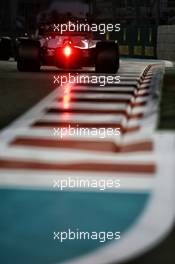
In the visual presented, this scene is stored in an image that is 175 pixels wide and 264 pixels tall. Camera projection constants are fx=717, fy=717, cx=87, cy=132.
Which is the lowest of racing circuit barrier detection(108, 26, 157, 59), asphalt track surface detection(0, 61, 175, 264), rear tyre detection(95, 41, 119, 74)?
racing circuit barrier detection(108, 26, 157, 59)

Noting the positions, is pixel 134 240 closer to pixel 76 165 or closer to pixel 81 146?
pixel 76 165

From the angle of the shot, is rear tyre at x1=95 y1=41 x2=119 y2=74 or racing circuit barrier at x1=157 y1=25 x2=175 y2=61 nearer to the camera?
rear tyre at x1=95 y1=41 x2=119 y2=74

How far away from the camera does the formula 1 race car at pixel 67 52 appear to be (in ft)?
57.4

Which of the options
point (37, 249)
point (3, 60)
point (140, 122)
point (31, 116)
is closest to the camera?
point (37, 249)

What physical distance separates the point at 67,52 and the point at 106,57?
983mm

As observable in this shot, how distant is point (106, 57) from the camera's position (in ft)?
57.3

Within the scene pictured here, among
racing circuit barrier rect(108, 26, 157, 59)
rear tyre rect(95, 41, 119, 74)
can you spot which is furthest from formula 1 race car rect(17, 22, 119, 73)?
racing circuit barrier rect(108, 26, 157, 59)

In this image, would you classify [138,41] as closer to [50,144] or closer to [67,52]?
[67,52]

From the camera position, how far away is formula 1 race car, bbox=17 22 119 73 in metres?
17.5

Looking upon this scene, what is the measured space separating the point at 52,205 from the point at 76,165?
137 centimetres

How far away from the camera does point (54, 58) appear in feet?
57.8

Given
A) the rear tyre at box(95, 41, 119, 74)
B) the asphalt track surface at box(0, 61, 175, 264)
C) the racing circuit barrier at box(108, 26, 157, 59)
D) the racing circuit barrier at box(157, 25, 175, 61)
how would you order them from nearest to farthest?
the asphalt track surface at box(0, 61, 175, 264) < the rear tyre at box(95, 41, 119, 74) < the racing circuit barrier at box(157, 25, 175, 61) < the racing circuit barrier at box(108, 26, 157, 59)

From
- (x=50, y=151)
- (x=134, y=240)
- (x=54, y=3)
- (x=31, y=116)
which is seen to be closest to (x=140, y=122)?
(x=31, y=116)

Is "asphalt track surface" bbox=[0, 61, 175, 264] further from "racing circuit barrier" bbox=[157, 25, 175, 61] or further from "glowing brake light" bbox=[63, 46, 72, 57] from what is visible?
"racing circuit barrier" bbox=[157, 25, 175, 61]
